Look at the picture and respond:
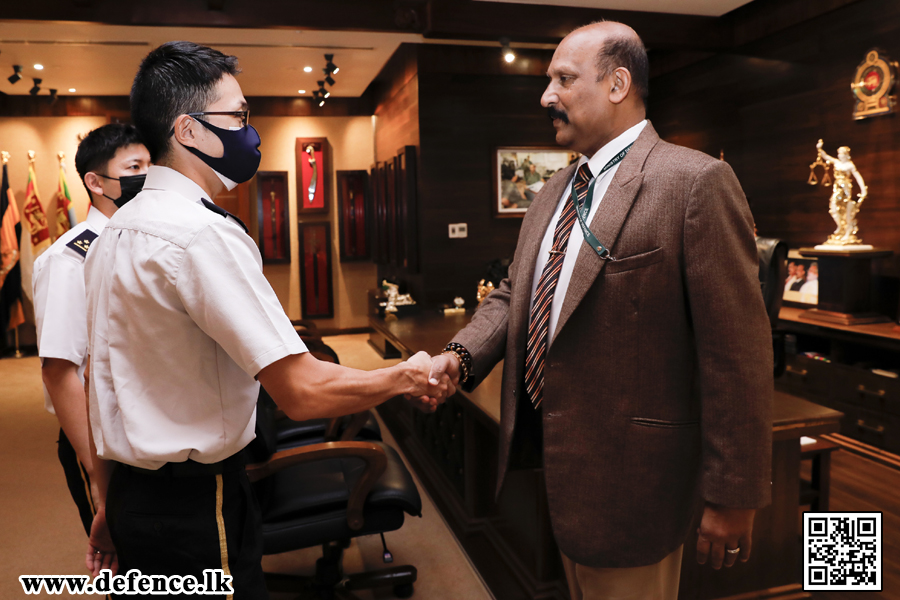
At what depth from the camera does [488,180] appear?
659 centimetres

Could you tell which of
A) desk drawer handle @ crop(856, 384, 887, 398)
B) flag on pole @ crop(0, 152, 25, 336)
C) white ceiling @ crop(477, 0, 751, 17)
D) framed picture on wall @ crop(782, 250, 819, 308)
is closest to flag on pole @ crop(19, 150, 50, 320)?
flag on pole @ crop(0, 152, 25, 336)

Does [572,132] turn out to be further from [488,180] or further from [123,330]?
[488,180]

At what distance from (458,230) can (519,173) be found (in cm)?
88

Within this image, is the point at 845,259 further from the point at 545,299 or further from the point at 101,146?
the point at 101,146

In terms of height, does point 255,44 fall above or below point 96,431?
above

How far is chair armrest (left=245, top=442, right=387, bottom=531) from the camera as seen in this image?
2055 mm

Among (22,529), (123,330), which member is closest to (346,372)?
(123,330)

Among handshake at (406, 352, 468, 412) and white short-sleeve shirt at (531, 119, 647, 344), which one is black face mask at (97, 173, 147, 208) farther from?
white short-sleeve shirt at (531, 119, 647, 344)

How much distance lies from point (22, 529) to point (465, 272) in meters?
4.30

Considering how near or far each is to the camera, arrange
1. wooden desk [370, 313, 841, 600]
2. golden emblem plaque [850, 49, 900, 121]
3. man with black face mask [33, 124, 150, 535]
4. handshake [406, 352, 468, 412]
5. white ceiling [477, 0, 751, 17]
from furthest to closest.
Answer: white ceiling [477, 0, 751, 17], golden emblem plaque [850, 49, 900, 121], wooden desk [370, 313, 841, 600], man with black face mask [33, 124, 150, 535], handshake [406, 352, 468, 412]

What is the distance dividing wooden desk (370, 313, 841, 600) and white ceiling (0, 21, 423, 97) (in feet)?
12.5

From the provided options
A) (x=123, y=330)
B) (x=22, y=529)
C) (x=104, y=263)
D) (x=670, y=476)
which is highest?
(x=104, y=263)

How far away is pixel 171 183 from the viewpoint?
127cm

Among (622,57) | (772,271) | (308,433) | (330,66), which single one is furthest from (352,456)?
(330,66)
